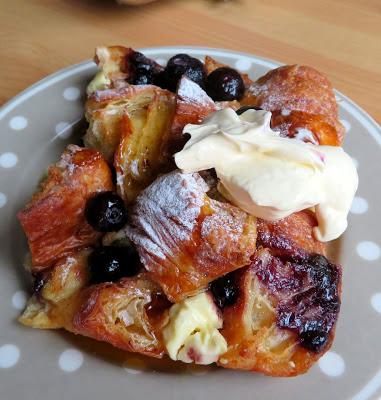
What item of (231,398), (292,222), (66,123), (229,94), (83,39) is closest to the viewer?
(231,398)

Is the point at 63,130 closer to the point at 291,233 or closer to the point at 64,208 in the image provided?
the point at 64,208

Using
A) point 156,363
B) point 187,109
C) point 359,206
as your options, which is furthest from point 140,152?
point 359,206

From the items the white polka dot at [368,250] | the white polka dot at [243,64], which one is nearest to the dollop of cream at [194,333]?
the white polka dot at [368,250]

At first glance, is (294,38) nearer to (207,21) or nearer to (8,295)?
(207,21)

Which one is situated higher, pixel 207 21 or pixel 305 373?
pixel 207 21

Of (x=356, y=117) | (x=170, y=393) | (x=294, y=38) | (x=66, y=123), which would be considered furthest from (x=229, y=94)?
(x=170, y=393)

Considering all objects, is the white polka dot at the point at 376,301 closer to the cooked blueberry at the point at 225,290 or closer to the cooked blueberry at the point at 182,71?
the cooked blueberry at the point at 225,290

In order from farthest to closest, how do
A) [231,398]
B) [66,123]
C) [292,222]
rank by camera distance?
[66,123], [292,222], [231,398]

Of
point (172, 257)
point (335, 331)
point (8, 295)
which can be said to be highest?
point (172, 257)
